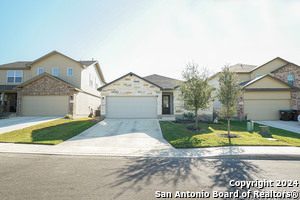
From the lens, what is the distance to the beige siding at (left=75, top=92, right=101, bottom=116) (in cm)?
1719

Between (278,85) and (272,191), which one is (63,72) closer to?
(272,191)

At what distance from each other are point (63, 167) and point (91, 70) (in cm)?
1908

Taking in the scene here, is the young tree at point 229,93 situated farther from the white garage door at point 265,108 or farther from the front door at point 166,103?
the front door at point 166,103

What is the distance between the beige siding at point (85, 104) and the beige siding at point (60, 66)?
2.63 metres

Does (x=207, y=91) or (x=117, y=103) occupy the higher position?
(x=207, y=91)

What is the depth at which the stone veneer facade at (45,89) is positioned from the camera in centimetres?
1639

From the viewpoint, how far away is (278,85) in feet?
52.2

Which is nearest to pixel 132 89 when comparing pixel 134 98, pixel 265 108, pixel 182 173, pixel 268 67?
pixel 134 98

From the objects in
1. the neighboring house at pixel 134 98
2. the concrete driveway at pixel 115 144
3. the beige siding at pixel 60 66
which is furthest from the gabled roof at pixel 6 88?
the concrete driveway at pixel 115 144

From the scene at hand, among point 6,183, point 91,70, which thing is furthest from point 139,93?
point 6,183

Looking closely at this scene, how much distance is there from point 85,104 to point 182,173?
1782 centimetres

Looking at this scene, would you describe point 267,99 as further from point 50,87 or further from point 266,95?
point 50,87

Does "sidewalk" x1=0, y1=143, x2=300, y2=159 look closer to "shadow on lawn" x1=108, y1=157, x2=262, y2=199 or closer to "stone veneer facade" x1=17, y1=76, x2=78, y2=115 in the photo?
"shadow on lawn" x1=108, y1=157, x2=262, y2=199

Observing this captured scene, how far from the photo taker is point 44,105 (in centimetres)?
1648
